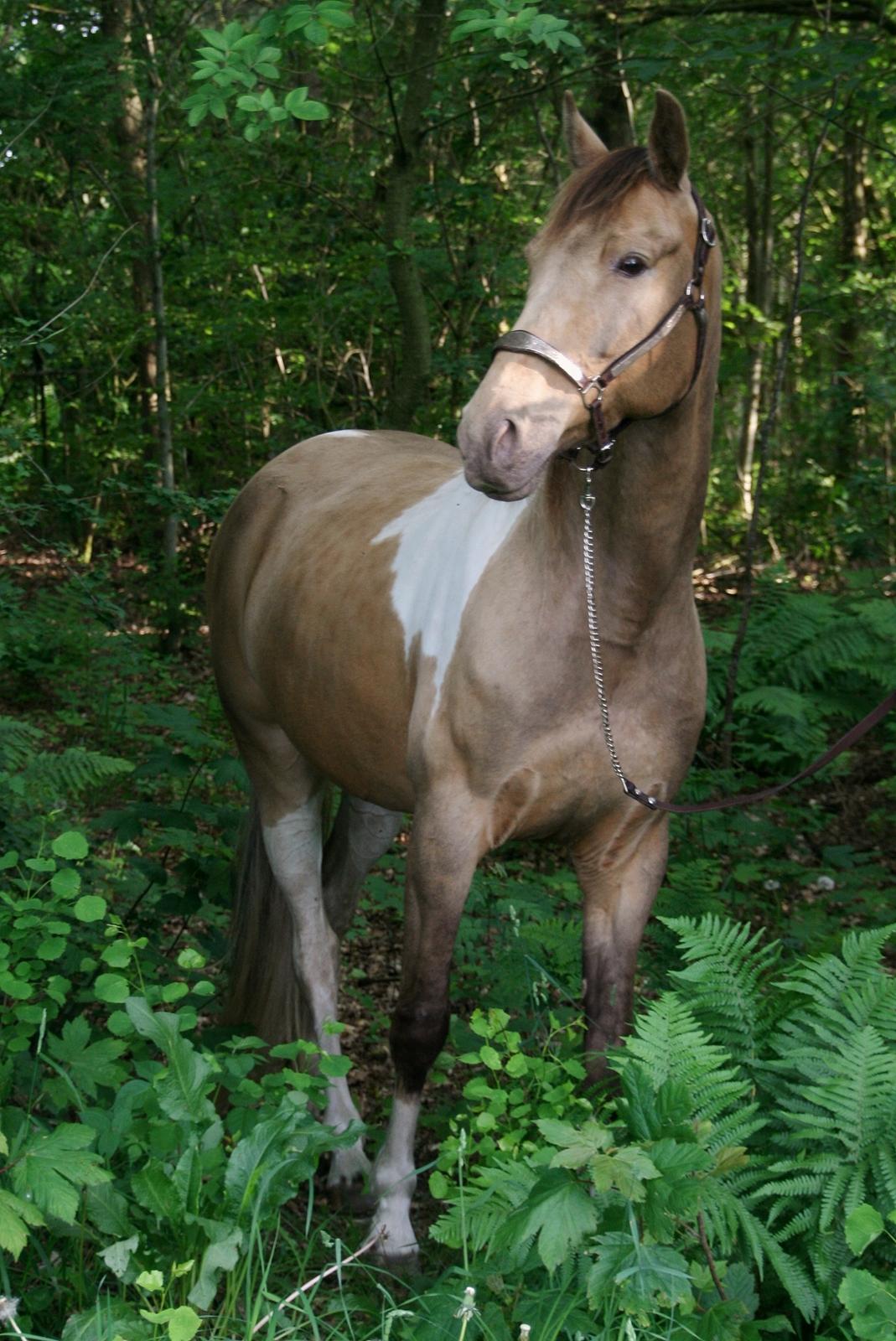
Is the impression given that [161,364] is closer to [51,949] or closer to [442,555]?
[442,555]

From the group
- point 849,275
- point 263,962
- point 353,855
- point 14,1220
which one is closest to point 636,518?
point 14,1220

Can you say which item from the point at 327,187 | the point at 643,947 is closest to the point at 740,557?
the point at 327,187

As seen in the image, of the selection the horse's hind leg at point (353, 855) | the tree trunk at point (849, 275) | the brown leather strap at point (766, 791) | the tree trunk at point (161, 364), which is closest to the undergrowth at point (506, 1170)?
the brown leather strap at point (766, 791)

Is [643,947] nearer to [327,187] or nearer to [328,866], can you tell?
[328,866]

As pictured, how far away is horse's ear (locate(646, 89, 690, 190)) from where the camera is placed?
2.48m

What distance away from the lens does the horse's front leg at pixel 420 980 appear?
9.95 ft

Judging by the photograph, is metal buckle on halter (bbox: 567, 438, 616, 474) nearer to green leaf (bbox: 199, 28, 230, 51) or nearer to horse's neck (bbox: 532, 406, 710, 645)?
horse's neck (bbox: 532, 406, 710, 645)

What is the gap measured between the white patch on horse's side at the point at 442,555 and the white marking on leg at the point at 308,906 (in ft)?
3.58

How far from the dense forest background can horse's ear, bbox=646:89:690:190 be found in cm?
94

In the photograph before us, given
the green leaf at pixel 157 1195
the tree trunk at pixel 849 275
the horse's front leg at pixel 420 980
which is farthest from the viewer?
the tree trunk at pixel 849 275

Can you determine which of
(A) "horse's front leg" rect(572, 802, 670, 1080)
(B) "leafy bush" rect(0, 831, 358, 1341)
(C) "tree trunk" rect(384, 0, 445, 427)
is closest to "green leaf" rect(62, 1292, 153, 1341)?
(B) "leafy bush" rect(0, 831, 358, 1341)

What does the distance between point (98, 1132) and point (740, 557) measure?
839 cm

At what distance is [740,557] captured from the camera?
1011 centimetres

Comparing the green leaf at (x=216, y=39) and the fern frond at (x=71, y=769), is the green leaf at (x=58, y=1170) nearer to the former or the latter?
the fern frond at (x=71, y=769)
